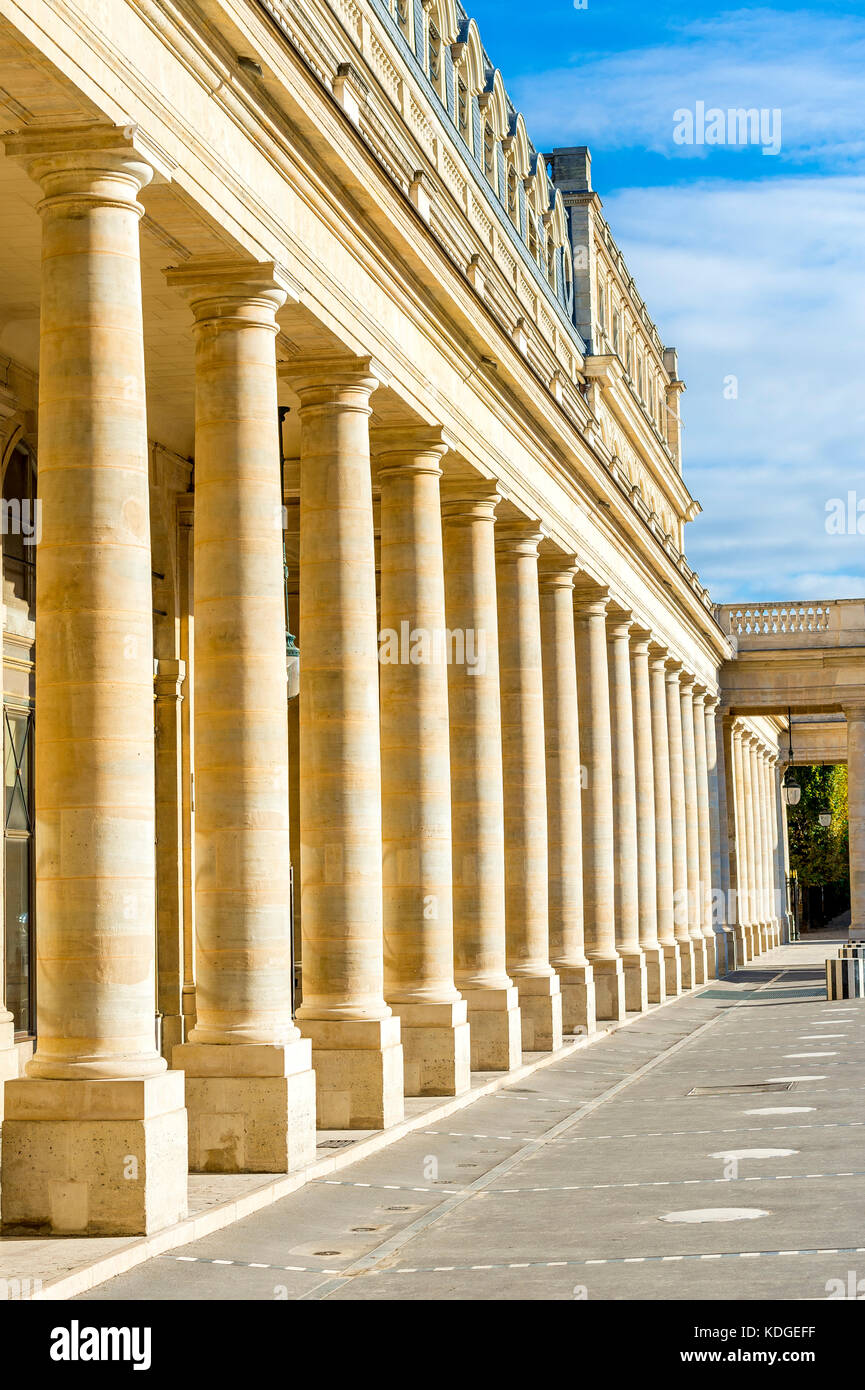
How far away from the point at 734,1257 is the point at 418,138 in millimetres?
19505

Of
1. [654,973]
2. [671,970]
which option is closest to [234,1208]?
[654,973]

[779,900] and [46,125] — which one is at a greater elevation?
[46,125]

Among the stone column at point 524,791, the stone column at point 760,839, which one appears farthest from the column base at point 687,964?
the stone column at point 760,839

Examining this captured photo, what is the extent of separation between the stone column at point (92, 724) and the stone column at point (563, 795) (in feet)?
73.7

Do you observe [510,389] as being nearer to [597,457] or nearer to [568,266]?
[597,457]

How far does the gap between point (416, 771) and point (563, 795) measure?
39.9 feet

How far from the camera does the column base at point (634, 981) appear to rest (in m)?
45.3

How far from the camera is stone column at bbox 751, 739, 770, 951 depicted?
299 ft

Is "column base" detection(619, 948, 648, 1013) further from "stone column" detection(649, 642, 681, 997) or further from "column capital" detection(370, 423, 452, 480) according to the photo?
"column capital" detection(370, 423, 452, 480)

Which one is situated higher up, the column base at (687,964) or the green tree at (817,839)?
the green tree at (817,839)

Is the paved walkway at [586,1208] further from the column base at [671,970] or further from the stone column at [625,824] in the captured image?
the column base at [671,970]

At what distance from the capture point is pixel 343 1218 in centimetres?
1717

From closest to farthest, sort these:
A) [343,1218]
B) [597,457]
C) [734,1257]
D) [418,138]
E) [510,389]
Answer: [734,1257] → [343,1218] → [418,138] → [510,389] → [597,457]
